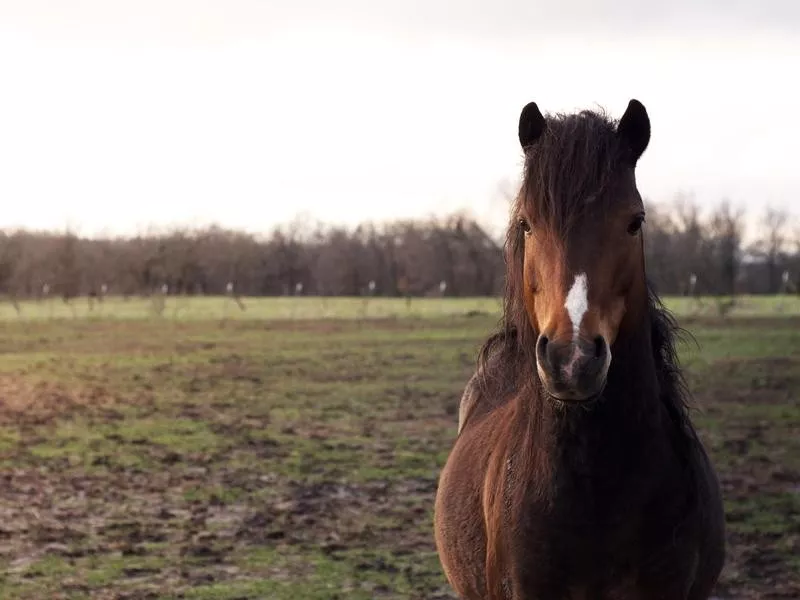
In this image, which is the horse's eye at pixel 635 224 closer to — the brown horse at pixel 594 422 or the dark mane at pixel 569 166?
the brown horse at pixel 594 422

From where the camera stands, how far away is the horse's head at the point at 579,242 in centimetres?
226

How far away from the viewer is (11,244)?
49875mm

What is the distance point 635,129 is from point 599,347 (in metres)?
0.76

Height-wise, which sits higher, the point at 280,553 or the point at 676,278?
the point at 676,278

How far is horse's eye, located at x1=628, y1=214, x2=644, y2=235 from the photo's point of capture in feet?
8.33

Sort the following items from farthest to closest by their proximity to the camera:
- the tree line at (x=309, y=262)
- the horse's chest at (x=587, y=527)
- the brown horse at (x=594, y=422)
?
the tree line at (x=309, y=262) → the horse's chest at (x=587, y=527) → the brown horse at (x=594, y=422)

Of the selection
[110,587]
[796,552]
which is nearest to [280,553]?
[110,587]

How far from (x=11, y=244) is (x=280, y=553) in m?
48.2

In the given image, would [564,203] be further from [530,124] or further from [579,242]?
[530,124]

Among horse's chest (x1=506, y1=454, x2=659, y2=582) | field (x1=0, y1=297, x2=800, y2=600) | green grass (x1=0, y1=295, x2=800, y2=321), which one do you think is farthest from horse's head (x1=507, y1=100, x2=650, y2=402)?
green grass (x1=0, y1=295, x2=800, y2=321)

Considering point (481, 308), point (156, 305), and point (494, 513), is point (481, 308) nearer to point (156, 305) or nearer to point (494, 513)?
point (156, 305)

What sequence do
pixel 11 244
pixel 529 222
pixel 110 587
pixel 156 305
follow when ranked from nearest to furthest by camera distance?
pixel 529 222
pixel 110 587
pixel 156 305
pixel 11 244

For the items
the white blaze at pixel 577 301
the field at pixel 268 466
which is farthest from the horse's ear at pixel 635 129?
the field at pixel 268 466

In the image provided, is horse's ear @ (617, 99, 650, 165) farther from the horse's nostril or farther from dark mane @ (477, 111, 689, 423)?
the horse's nostril
